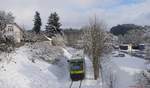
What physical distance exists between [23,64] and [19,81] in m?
8.10

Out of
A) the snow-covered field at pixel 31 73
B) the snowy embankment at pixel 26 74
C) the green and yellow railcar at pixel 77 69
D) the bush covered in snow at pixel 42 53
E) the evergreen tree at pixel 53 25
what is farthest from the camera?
the evergreen tree at pixel 53 25

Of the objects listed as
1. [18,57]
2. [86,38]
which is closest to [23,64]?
[18,57]

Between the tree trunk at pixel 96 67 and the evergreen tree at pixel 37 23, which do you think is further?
the evergreen tree at pixel 37 23

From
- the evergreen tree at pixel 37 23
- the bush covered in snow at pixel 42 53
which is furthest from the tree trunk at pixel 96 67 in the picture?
the evergreen tree at pixel 37 23

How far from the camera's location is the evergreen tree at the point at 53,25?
9594 centimetres

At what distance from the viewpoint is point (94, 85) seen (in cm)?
3691

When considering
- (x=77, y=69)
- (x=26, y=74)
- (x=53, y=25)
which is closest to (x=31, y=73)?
(x=26, y=74)

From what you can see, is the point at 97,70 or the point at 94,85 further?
the point at 97,70

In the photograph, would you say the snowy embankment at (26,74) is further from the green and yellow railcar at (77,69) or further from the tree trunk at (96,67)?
the tree trunk at (96,67)

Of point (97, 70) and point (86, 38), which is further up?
point (86, 38)

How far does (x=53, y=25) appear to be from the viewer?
9631 centimetres

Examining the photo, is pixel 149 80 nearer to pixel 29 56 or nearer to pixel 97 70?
pixel 97 70

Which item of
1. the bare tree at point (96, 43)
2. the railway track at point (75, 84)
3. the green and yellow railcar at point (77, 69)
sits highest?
the bare tree at point (96, 43)

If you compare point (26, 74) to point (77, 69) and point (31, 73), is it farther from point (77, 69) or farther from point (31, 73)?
point (77, 69)
